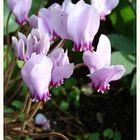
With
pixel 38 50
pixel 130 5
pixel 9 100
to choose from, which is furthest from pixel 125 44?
pixel 38 50

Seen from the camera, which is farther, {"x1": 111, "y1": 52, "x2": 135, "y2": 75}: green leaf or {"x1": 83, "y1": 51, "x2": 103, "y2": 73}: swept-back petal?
{"x1": 111, "y1": 52, "x2": 135, "y2": 75}: green leaf

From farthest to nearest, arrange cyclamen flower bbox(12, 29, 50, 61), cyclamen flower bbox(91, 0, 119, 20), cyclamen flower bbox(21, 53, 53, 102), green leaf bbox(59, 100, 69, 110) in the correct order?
green leaf bbox(59, 100, 69, 110) < cyclamen flower bbox(91, 0, 119, 20) < cyclamen flower bbox(12, 29, 50, 61) < cyclamen flower bbox(21, 53, 53, 102)

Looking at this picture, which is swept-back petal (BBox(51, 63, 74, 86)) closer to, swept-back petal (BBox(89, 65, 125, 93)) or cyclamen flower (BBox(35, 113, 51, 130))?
swept-back petal (BBox(89, 65, 125, 93))

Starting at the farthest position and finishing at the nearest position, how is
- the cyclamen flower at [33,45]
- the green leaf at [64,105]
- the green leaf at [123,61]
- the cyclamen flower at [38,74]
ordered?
the green leaf at [64,105], the green leaf at [123,61], the cyclamen flower at [33,45], the cyclamen flower at [38,74]

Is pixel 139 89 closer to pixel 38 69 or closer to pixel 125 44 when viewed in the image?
pixel 125 44

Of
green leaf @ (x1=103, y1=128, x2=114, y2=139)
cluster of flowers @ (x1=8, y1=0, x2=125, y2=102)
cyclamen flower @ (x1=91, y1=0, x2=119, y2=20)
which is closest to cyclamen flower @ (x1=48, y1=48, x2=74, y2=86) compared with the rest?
cluster of flowers @ (x1=8, y1=0, x2=125, y2=102)

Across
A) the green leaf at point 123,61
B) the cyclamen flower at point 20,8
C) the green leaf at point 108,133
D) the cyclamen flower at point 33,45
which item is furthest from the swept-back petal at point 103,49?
the green leaf at point 108,133

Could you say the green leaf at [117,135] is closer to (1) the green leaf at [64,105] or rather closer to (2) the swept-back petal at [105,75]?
(1) the green leaf at [64,105]

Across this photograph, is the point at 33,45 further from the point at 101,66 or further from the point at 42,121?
the point at 42,121

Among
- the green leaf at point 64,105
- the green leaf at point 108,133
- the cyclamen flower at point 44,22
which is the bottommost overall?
the green leaf at point 108,133
